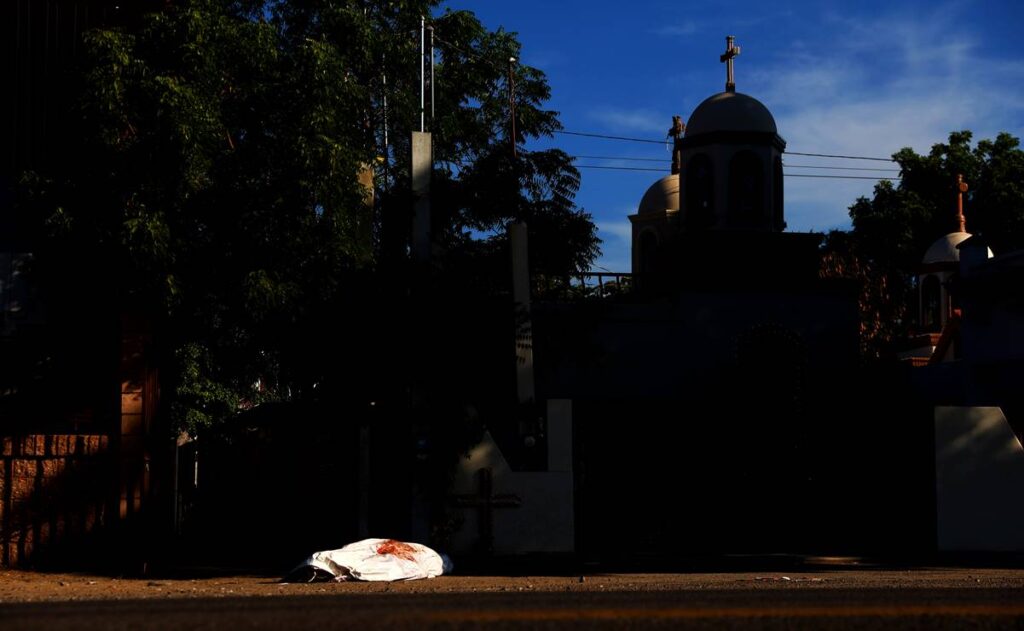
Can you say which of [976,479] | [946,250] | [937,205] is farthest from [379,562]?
[937,205]

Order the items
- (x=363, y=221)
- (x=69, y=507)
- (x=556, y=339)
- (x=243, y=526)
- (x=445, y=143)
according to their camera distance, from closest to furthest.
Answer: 1. (x=69, y=507)
2. (x=243, y=526)
3. (x=363, y=221)
4. (x=556, y=339)
5. (x=445, y=143)

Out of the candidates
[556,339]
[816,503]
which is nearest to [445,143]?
[556,339]

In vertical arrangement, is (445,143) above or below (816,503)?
above

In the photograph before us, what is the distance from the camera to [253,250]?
16.4m

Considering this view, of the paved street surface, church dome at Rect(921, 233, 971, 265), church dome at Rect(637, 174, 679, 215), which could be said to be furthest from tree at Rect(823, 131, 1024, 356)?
the paved street surface

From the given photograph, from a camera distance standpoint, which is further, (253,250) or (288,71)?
(288,71)

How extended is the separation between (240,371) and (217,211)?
5.87 m

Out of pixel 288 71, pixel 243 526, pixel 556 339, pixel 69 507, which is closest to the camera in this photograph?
pixel 69 507

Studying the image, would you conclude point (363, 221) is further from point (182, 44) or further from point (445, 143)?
point (445, 143)

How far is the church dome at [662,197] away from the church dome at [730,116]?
4.81m

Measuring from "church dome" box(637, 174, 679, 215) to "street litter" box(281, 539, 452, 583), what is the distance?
19.6 m

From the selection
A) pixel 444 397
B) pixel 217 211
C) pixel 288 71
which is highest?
pixel 288 71

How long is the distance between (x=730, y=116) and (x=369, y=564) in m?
16.5

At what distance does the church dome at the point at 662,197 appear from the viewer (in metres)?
32.5
